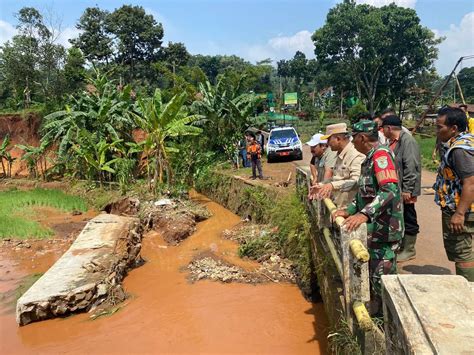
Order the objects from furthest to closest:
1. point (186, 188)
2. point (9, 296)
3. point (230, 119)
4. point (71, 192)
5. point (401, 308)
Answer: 1. point (230, 119)
2. point (71, 192)
3. point (186, 188)
4. point (9, 296)
5. point (401, 308)

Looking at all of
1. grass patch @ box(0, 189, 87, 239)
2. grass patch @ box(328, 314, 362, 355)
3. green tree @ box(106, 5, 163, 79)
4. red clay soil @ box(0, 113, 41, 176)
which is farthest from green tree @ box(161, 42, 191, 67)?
Answer: grass patch @ box(328, 314, 362, 355)

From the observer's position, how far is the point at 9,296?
7.15 metres

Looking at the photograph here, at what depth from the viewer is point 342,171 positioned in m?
4.11

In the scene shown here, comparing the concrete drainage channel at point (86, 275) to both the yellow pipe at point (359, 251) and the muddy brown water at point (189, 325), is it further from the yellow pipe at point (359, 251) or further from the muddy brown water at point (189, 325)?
the yellow pipe at point (359, 251)

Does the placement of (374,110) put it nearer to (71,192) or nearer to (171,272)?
(71,192)

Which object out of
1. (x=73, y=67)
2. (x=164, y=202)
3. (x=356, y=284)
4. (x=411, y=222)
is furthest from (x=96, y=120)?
(x=356, y=284)

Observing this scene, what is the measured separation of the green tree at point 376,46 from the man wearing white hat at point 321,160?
2609 cm

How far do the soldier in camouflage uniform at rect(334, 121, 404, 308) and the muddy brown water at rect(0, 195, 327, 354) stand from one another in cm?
219

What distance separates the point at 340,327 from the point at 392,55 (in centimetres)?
3102

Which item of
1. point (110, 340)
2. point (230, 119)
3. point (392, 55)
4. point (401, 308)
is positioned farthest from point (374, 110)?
point (401, 308)

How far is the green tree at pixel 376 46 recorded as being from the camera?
94.2 feet

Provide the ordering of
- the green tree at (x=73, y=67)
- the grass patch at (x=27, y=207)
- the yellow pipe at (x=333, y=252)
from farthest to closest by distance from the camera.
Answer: the green tree at (x=73, y=67), the grass patch at (x=27, y=207), the yellow pipe at (x=333, y=252)

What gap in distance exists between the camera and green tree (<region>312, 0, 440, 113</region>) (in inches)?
1131

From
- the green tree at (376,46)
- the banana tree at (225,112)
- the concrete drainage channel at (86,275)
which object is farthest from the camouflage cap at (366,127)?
the green tree at (376,46)
